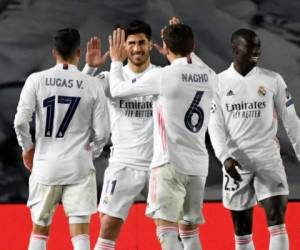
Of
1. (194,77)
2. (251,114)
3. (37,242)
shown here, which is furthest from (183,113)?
(37,242)

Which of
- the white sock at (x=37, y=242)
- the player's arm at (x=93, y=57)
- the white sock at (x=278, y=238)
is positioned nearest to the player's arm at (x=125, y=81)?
the player's arm at (x=93, y=57)

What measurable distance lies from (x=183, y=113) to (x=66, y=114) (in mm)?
675

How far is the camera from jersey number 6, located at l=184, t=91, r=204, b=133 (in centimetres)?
466

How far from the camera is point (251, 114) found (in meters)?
5.30

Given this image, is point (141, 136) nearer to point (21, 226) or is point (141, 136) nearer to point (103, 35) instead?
point (21, 226)

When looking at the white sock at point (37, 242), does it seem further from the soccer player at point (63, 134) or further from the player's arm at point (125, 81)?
the player's arm at point (125, 81)

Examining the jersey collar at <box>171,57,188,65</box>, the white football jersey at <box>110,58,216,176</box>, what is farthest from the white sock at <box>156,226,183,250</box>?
the jersey collar at <box>171,57,188,65</box>

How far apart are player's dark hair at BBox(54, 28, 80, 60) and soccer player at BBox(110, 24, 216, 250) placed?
386 millimetres

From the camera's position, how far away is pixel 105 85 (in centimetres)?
526

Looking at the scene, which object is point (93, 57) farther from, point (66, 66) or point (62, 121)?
point (62, 121)

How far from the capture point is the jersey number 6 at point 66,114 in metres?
4.90

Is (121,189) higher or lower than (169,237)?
higher

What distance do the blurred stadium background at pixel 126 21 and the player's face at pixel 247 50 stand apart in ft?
6.87

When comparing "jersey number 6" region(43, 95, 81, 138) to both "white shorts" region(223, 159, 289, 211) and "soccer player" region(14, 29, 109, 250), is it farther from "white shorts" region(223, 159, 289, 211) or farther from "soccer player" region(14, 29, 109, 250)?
"white shorts" region(223, 159, 289, 211)
